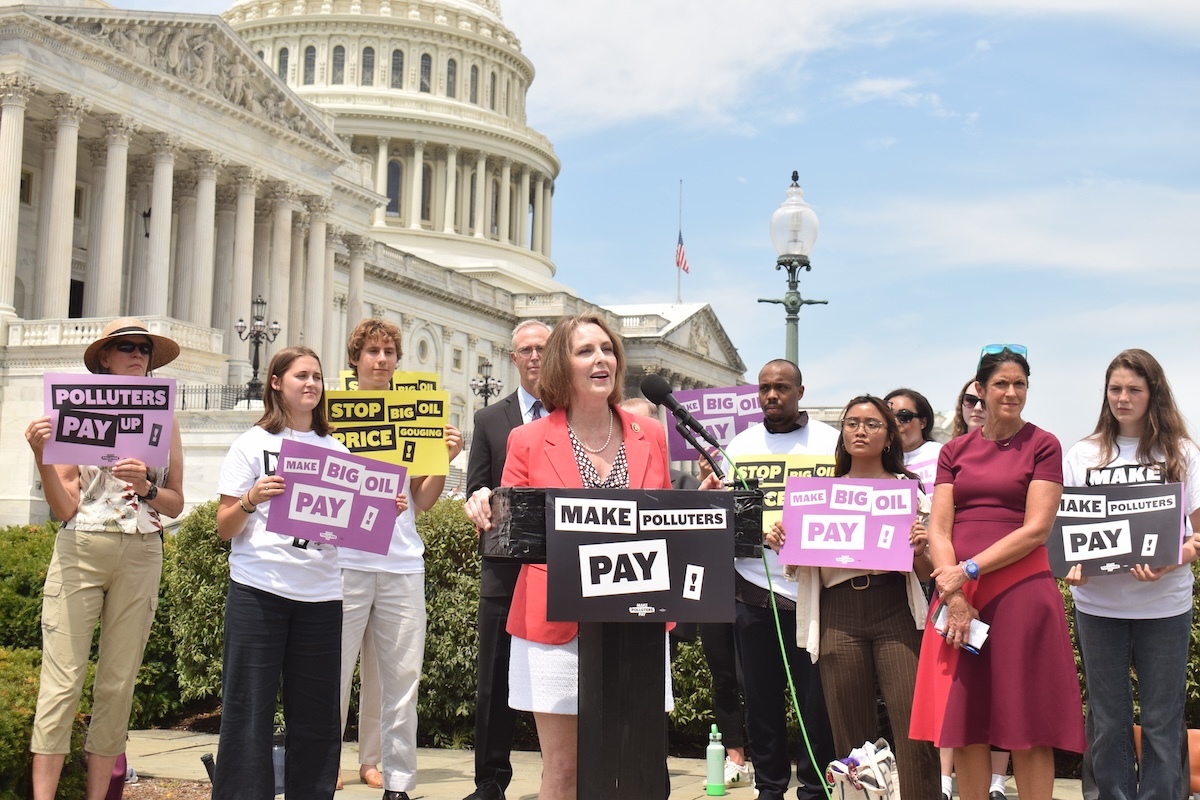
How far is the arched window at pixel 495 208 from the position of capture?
303 feet

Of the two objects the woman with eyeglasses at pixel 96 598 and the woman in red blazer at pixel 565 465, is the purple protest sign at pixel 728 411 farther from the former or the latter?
the woman in red blazer at pixel 565 465

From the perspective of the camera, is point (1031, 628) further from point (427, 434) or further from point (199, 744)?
point (199, 744)

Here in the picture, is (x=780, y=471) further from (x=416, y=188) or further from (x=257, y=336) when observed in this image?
(x=416, y=188)

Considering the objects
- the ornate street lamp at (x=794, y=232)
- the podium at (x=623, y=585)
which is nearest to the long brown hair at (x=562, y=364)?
the podium at (x=623, y=585)

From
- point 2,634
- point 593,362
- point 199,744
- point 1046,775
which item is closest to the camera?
point 593,362

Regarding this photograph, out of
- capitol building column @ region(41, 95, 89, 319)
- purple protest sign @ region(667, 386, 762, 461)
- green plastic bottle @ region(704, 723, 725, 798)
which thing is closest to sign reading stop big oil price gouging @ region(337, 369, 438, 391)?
purple protest sign @ region(667, 386, 762, 461)

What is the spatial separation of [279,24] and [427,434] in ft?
282

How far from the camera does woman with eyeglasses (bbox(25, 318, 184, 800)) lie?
676 centimetres

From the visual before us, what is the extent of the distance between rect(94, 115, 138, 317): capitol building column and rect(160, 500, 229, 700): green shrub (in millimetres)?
34199

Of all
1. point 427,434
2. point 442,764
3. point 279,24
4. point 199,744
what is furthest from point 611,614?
point 279,24

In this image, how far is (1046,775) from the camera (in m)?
6.16

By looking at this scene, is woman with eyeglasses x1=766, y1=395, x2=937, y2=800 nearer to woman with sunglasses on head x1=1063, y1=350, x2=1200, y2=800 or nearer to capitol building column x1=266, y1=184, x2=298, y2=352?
woman with sunglasses on head x1=1063, y1=350, x2=1200, y2=800

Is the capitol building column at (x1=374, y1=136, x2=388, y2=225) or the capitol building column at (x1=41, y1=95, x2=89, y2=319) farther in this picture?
the capitol building column at (x1=374, y1=136, x2=388, y2=225)

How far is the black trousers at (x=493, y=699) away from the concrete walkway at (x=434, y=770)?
72 cm
